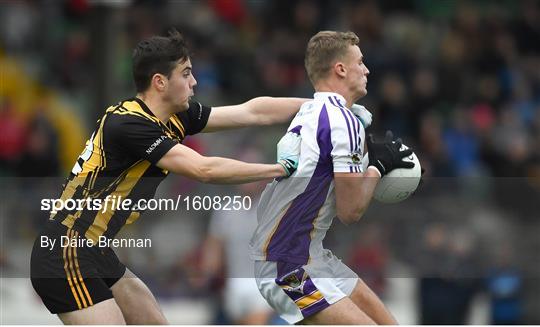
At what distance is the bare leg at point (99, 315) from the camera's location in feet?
20.6

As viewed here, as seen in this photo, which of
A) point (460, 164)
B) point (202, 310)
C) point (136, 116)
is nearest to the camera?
point (136, 116)

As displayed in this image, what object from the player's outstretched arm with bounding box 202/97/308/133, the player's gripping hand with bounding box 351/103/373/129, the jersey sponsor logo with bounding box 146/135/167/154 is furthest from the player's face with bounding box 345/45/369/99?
the jersey sponsor logo with bounding box 146/135/167/154

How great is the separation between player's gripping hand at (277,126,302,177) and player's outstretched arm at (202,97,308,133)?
1.87 ft

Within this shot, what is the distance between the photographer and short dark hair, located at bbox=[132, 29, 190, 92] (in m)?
6.34

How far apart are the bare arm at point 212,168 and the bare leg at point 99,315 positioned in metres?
0.69

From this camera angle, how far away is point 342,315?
20.4 ft

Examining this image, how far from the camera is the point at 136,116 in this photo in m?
6.29

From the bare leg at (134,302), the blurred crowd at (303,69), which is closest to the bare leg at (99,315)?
the bare leg at (134,302)

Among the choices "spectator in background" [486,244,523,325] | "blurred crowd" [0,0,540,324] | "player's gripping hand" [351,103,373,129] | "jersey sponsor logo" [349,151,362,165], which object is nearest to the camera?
"jersey sponsor logo" [349,151,362,165]

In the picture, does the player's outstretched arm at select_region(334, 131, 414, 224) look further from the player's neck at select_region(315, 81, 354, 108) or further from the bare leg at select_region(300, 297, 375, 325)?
the bare leg at select_region(300, 297, 375, 325)

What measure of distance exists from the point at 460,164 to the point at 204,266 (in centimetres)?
486

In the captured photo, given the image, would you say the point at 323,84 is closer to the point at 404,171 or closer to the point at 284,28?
the point at 404,171

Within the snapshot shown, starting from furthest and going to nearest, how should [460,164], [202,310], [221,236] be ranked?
[460,164] < [202,310] < [221,236]

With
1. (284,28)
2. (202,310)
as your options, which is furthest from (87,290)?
(284,28)
